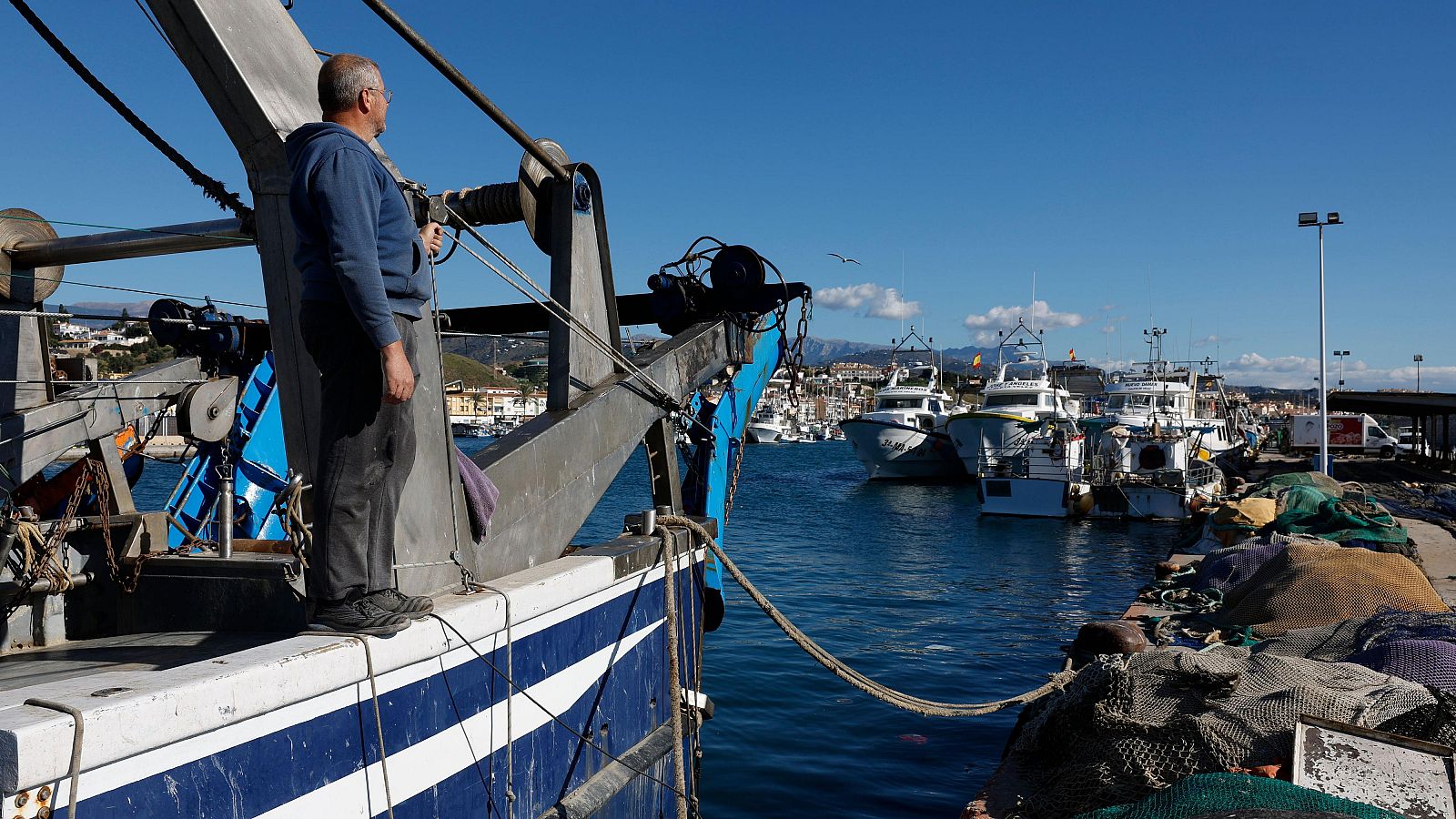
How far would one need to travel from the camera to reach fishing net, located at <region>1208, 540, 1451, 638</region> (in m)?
8.83

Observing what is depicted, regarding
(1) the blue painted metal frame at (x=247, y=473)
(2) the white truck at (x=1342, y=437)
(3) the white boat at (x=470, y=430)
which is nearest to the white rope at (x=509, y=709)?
(1) the blue painted metal frame at (x=247, y=473)

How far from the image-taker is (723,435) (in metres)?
7.35

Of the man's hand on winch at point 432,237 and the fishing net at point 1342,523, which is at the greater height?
the man's hand on winch at point 432,237

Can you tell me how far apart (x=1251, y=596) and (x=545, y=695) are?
842cm

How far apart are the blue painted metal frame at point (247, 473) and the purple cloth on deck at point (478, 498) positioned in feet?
12.4

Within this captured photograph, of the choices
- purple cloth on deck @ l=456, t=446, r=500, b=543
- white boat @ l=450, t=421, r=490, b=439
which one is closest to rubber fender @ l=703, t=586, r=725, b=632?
purple cloth on deck @ l=456, t=446, r=500, b=543

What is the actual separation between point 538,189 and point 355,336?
7.92 feet

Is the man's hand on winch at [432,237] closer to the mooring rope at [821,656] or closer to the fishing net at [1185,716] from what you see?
the mooring rope at [821,656]

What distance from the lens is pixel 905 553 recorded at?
26031mm

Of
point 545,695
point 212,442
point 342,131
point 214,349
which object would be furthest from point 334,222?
point 214,349

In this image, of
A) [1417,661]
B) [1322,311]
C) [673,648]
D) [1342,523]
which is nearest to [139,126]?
[673,648]

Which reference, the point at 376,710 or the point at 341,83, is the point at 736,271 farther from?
the point at 376,710

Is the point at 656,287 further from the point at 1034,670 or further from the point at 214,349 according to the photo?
the point at 1034,670

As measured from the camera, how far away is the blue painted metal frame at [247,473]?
7344mm
